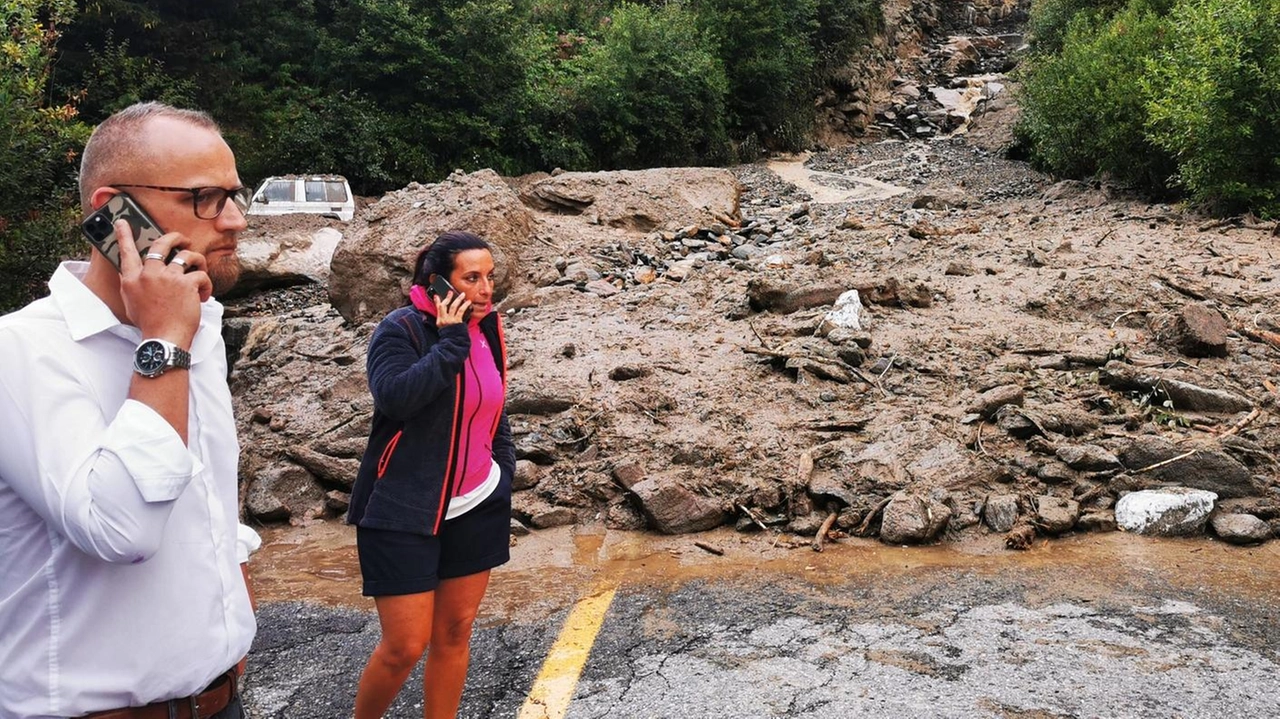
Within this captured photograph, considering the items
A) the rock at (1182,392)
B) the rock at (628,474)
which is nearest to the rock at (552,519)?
the rock at (628,474)

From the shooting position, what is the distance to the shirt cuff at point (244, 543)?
5.99 ft

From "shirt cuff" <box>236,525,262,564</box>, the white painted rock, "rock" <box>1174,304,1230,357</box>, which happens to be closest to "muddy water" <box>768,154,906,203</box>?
the white painted rock

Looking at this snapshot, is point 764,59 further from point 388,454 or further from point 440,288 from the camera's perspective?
point 388,454

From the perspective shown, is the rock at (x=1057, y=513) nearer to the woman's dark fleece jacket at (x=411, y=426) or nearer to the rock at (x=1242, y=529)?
the rock at (x=1242, y=529)

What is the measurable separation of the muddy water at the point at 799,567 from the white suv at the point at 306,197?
12.7 meters

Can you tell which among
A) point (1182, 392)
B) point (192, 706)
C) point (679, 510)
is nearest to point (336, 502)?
point (679, 510)

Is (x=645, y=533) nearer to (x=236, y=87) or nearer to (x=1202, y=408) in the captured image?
(x=1202, y=408)

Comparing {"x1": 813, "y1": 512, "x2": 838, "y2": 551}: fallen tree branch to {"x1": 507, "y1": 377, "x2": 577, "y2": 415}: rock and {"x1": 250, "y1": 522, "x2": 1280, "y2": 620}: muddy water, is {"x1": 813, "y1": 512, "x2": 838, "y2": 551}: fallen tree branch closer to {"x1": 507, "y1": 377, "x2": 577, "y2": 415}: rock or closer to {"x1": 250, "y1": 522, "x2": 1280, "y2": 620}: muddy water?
{"x1": 250, "y1": 522, "x2": 1280, "y2": 620}: muddy water

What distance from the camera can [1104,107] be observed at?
564 inches

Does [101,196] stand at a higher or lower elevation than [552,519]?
higher

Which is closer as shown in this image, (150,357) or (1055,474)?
(150,357)

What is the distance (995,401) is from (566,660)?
3439mm

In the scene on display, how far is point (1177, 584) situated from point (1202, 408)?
2033mm

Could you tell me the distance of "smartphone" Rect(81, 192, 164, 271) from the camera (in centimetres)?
155
